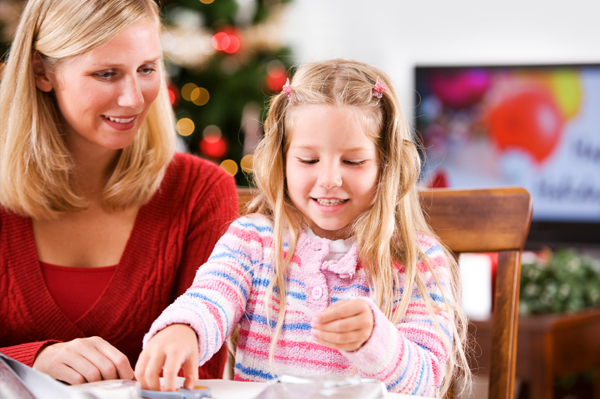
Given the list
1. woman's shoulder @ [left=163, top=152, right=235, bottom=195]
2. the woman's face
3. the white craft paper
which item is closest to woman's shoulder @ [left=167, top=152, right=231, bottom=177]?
woman's shoulder @ [left=163, top=152, right=235, bottom=195]

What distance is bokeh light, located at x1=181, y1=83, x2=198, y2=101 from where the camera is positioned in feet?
8.69

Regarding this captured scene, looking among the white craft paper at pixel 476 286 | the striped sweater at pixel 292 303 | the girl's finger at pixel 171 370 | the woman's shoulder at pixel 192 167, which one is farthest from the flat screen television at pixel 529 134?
the girl's finger at pixel 171 370

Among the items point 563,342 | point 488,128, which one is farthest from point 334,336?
point 488,128

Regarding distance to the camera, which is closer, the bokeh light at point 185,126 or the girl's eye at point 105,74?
the girl's eye at point 105,74

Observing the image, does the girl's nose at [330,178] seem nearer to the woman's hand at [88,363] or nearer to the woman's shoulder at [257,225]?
the woman's shoulder at [257,225]

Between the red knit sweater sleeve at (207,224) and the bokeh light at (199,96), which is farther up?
the bokeh light at (199,96)

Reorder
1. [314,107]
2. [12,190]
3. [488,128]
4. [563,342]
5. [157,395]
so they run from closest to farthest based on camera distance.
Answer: [157,395], [314,107], [12,190], [563,342], [488,128]

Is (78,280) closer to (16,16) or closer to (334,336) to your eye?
(334,336)

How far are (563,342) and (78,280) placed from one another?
5.38ft

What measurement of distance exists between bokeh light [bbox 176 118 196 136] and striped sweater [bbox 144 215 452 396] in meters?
1.77

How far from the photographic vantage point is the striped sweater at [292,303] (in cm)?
76

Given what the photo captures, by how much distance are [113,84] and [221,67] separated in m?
1.69

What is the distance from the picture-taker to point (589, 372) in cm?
227

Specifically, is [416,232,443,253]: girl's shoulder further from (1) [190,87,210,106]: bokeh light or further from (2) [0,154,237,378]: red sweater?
(1) [190,87,210,106]: bokeh light
